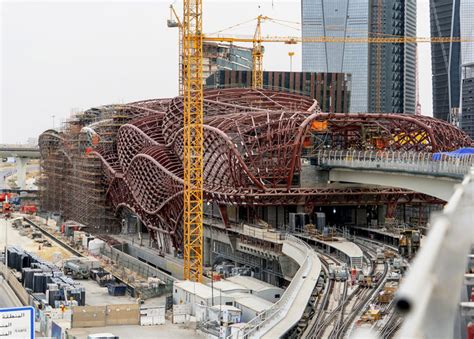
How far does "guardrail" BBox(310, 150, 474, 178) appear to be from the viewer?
139 ft

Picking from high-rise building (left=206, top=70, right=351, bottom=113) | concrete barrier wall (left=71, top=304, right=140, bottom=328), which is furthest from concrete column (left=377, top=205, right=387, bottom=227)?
high-rise building (left=206, top=70, right=351, bottom=113)

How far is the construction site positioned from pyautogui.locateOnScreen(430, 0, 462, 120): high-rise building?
10132 cm

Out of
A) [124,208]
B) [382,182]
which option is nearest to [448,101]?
[124,208]

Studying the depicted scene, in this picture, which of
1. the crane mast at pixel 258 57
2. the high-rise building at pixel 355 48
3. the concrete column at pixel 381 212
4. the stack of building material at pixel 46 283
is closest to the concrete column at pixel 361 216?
the concrete column at pixel 381 212

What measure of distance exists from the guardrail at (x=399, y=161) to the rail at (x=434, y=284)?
34780 mm

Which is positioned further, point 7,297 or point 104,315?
point 7,297

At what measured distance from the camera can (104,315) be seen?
39312 millimetres

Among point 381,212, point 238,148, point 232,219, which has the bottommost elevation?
point 232,219

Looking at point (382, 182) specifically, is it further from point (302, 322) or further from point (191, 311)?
point (302, 322)

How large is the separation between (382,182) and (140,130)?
33.3 m

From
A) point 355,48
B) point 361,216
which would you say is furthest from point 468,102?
point 361,216

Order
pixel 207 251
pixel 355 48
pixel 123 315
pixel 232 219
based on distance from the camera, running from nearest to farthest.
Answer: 1. pixel 123 315
2. pixel 232 219
3. pixel 207 251
4. pixel 355 48

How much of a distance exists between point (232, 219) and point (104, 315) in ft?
81.4

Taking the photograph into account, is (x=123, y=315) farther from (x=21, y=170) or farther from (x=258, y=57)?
(x=21, y=170)
